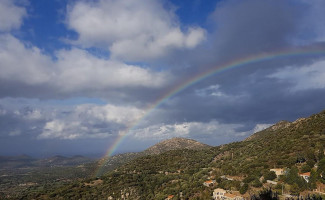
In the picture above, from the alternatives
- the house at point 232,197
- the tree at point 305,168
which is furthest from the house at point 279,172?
the house at point 232,197

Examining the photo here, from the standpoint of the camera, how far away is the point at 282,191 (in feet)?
121

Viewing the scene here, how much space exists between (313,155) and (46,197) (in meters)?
74.4

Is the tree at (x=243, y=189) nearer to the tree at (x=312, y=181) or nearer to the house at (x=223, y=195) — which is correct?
the house at (x=223, y=195)

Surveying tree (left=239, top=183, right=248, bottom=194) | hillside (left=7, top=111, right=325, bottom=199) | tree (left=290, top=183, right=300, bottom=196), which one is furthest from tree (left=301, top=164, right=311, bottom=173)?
tree (left=239, top=183, right=248, bottom=194)

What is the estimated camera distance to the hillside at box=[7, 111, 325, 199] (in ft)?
140

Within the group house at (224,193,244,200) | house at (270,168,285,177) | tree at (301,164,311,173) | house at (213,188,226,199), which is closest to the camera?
house at (224,193,244,200)

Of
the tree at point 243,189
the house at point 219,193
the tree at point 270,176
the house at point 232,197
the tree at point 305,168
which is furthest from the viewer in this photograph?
the house at point 219,193

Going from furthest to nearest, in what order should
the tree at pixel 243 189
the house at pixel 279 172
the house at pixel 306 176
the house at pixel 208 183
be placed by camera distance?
the house at pixel 208 183
the house at pixel 279 172
the tree at pixel 243 189
the house at pixel 306 176

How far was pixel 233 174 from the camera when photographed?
56719 mm

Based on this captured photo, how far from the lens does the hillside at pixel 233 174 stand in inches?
1682

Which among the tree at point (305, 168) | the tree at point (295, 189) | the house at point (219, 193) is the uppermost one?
the tree at point (305, 168)

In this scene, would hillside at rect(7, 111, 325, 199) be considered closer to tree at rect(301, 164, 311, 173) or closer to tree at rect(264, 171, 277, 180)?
tree at rect(301, 164, 311, 173)

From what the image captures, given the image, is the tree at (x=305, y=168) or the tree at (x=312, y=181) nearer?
the tree at (x=312, y=181)

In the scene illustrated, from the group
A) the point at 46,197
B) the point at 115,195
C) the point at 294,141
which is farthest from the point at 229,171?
the point at 46,197
